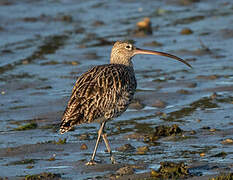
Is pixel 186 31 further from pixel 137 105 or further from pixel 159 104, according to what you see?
pixel 137 105

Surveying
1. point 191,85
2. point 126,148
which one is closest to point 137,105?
point 191,85

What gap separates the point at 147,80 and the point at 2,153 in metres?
4.65

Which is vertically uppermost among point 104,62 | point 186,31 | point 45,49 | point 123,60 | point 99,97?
point 123,60

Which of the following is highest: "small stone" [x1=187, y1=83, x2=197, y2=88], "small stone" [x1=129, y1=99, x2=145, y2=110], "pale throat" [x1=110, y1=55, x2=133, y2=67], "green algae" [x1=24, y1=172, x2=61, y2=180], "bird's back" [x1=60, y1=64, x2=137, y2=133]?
"pale throat" [x1=110, y1=55, x2=133, y2=67]

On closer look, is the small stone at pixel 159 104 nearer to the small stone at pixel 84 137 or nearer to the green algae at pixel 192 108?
the green algae at pixel 192 108

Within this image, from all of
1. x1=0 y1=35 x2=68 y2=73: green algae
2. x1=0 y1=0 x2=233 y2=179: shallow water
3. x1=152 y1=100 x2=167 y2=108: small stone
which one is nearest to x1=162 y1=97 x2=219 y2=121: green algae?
x1=0 y1=0 x2=233 y2=179: shallow water

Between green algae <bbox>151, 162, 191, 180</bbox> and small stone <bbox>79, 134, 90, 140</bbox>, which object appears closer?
green algae <bbox>151, 162, 191, 180</bbox>

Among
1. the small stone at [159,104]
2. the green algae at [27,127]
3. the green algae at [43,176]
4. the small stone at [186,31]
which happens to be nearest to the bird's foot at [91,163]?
the green algae at [43,176]

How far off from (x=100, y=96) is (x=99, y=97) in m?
0.02

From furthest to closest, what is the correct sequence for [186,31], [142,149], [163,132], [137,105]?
[186,31]
[137,105]
[163,132]
[142,149]

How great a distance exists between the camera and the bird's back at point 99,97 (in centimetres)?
805

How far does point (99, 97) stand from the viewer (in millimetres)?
8211

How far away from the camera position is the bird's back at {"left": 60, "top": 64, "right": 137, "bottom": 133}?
805 centimetres

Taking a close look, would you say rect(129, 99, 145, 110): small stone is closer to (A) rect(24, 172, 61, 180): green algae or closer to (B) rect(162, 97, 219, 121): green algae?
(B) rect(162, 97, 219, 121): green algae
